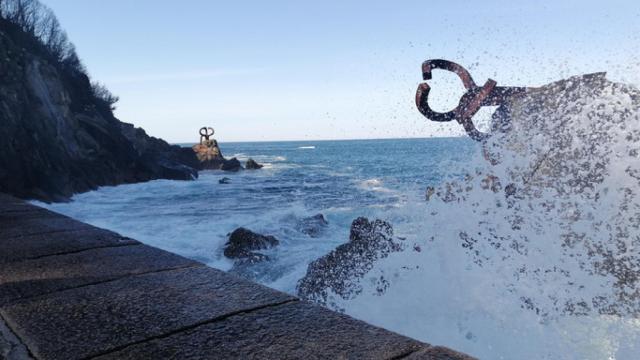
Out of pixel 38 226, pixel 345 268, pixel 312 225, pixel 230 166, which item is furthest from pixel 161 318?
pixel 230 166

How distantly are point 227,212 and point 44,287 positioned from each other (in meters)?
12.2

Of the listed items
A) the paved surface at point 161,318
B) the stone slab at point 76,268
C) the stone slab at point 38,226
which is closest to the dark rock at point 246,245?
the stone slab at point 38,226

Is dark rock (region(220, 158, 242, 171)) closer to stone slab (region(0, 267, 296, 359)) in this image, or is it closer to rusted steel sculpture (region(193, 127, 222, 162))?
rusted steel sculpture (region(193, 127, 222, 162))

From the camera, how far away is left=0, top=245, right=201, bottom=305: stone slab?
1784 millimetres

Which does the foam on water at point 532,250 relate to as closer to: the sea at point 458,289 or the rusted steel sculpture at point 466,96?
the sea at point 458,289

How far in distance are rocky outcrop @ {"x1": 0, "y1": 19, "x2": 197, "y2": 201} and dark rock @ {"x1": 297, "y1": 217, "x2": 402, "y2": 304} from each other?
11756 mm

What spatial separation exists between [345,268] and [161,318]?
13.9 feet

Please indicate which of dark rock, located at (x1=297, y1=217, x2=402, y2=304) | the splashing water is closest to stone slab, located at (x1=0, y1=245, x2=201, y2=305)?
the splashing water

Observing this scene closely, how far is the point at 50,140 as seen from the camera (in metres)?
18.8

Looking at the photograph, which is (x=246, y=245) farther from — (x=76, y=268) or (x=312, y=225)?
(x=76, y=268)

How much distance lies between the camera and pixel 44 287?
178 centimetres

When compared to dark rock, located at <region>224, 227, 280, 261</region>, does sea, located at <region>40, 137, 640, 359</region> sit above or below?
above

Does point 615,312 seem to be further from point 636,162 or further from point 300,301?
point 300,301

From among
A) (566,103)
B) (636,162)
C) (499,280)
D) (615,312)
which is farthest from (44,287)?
(566,103)
